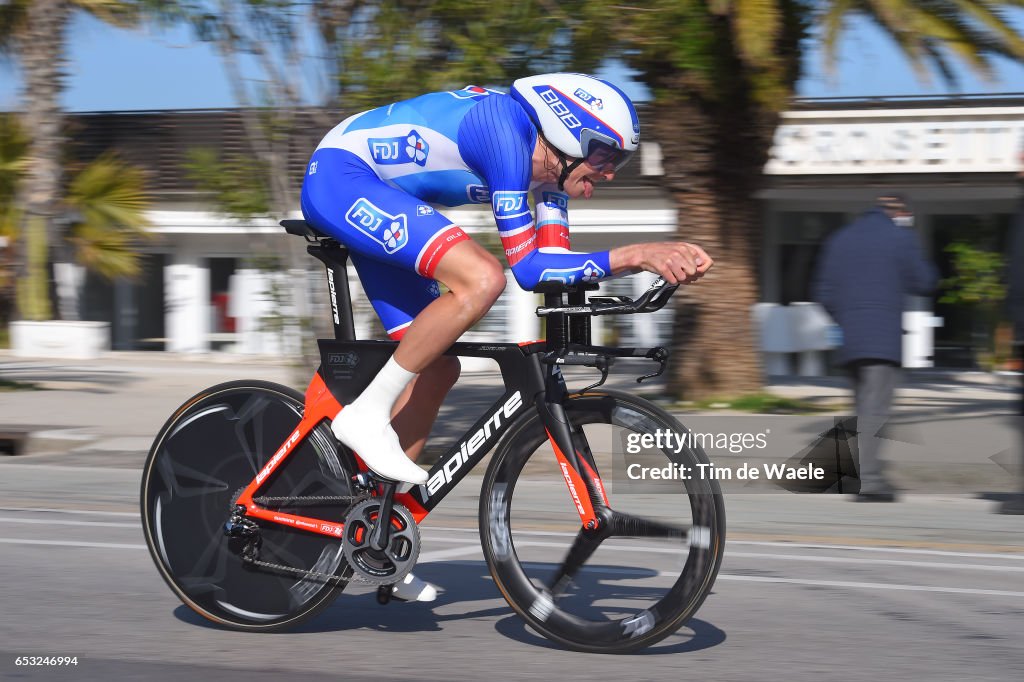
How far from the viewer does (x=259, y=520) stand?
4328mm

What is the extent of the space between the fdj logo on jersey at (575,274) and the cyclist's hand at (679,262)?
19 centimetres

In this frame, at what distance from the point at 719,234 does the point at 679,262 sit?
28.2ft

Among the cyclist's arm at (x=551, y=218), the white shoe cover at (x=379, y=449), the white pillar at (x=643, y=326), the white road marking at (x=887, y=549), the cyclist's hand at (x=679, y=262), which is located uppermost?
the cyclist's hand at (x=679, y=262)

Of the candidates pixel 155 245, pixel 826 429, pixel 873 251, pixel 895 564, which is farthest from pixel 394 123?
pixel 155 245

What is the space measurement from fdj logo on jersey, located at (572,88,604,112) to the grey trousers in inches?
179

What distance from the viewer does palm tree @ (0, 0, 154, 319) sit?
19453 mm

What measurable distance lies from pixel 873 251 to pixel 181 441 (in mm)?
4838

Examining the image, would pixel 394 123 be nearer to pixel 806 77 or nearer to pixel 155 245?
pixel 806 77

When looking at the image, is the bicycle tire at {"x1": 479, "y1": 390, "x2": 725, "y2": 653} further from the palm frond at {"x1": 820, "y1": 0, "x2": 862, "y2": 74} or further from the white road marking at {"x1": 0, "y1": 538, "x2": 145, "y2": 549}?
the palm frond at {"x1": 820, "y1": 0, "x2": 862, "y2": 74}

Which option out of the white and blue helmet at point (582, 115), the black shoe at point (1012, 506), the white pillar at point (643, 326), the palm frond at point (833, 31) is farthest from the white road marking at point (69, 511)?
the white pillar at point (643, 326)

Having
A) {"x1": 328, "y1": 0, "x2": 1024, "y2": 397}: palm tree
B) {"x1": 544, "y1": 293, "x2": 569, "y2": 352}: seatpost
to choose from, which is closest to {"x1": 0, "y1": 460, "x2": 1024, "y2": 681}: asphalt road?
{"x1": 544, "y1": 293, "x2": 569, "y2": 352}: seatpost

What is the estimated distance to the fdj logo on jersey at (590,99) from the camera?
3816 mm

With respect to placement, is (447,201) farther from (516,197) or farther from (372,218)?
(516,197)

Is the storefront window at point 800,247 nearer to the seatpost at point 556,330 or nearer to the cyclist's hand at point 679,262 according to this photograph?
the seatpost at point 556,330
